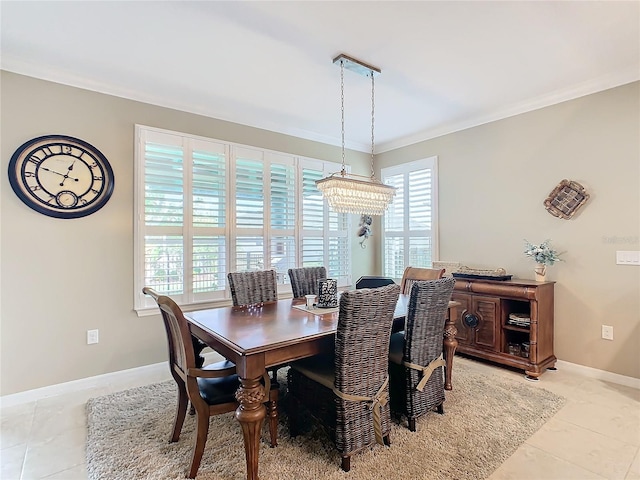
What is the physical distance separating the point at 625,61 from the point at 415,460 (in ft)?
11.2

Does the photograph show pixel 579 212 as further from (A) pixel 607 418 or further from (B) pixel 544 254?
(A) pixel 607 418

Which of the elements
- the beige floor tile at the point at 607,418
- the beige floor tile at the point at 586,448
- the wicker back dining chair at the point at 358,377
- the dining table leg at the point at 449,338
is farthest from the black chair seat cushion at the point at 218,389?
the beige floor tile at the point at 607,418

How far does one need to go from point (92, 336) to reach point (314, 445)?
2251 mm

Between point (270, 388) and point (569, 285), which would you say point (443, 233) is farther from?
point (270, 388)

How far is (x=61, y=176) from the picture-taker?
284 centimetres

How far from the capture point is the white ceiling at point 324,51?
6.88ft

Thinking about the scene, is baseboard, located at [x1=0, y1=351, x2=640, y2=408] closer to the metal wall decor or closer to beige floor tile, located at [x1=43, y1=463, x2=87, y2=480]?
beige floor tile, located at [x1=43, y1=463, x2=87, y2=480]

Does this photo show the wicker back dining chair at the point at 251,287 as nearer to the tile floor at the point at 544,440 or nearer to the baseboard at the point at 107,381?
the baseboard at the point at 107,381

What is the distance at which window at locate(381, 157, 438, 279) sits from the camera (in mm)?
4414

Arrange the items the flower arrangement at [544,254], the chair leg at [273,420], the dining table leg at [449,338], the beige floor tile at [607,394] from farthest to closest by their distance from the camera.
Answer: the flower arrangement at [544,254] < the dining table leg at [449,338] < the beige floor tile at [607,394] < the chair leg at [273,420]

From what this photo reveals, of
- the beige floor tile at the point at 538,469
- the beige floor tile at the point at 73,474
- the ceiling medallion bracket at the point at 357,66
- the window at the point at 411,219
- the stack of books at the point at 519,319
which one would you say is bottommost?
the beige floor tile at the point at 73,474

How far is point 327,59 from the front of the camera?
2654mm

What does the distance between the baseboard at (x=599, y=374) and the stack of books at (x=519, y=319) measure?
581 mm

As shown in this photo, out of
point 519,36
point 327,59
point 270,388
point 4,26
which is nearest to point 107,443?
point 270,388
